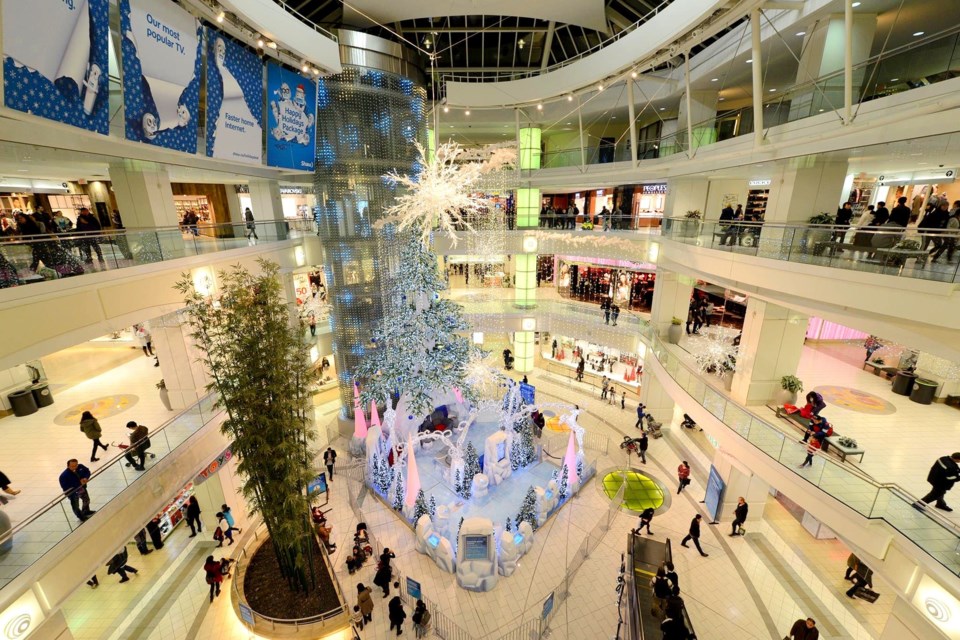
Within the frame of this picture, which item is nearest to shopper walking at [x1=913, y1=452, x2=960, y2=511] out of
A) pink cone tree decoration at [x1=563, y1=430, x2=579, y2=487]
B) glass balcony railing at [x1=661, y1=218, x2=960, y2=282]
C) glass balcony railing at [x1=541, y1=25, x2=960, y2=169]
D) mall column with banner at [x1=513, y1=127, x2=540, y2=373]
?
glass balcony railing at [x1=661, y1=218, x2=960, y2=282]

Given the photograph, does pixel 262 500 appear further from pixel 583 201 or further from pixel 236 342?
pixel 583 201

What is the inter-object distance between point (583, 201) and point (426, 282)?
553 inches

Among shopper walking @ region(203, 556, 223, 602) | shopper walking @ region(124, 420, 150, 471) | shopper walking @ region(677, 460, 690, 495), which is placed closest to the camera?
shopper walking @ region(124, 420, 150, 471)

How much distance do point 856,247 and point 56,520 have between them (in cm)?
1284

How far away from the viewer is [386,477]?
11602mm

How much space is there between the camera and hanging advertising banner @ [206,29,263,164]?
8547 millimetres

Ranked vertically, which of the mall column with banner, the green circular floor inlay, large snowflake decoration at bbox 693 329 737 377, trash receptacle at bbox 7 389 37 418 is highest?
the mall column with banner

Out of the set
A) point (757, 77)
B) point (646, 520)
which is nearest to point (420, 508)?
point (646, 520)

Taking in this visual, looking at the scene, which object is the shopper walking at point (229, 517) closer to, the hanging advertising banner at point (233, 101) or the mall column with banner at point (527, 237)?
the hanging advertising banner at point (233, 101)

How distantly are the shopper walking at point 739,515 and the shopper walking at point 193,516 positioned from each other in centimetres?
1370

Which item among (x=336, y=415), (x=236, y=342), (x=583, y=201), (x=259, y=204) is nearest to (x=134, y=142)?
(x=236, y=342)

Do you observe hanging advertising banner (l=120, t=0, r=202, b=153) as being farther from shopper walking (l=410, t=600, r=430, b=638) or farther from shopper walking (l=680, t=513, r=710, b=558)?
shopper walking (l=680, t=513, r=710, b=558)

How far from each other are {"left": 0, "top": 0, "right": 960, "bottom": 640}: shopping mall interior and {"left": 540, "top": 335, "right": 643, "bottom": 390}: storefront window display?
6.85 ft

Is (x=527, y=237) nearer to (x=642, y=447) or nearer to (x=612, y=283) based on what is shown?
(x=612, y=283)
